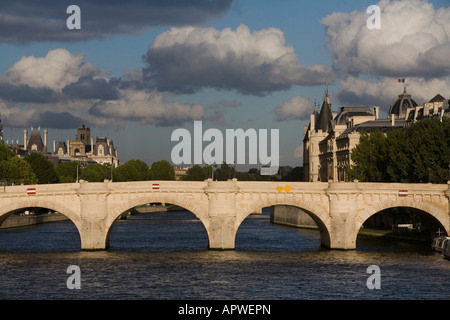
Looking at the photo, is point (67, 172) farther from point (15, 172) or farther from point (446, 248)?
point (446, 248)

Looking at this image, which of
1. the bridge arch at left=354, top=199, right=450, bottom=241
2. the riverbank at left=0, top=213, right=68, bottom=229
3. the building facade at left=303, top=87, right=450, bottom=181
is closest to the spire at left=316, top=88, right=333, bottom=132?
the building facade at left=303, top=87, right=450, bottom=181

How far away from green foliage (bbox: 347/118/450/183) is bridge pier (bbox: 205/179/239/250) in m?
19.1

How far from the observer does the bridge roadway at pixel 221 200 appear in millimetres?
76812

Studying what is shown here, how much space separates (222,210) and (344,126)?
257 ft

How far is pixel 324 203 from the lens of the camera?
256ft

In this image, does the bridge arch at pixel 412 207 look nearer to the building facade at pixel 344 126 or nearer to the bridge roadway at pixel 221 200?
the bridge roadway at pixel 221 200

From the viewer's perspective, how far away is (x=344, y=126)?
15200 centimetres

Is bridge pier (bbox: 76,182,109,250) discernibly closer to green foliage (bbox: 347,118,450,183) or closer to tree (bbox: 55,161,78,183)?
green foliage (bbox: 347,118,450,183)

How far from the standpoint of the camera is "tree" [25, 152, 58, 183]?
15075cm

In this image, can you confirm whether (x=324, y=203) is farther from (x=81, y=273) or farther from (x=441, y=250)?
(x=81, y=273)
